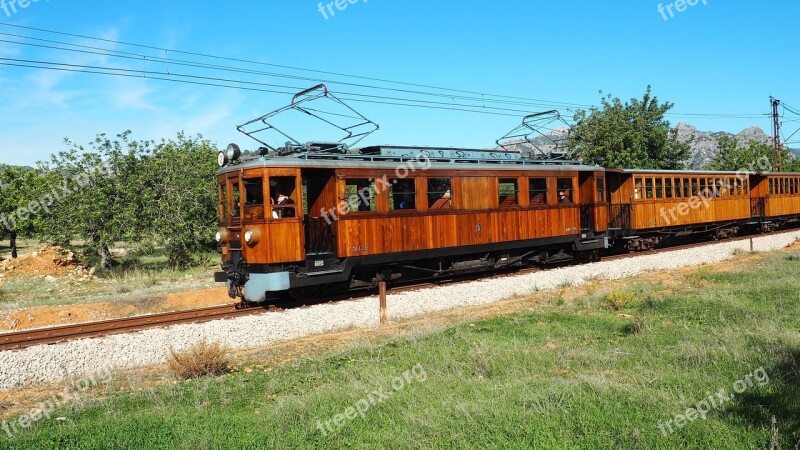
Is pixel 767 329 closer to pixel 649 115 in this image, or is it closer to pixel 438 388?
pixel 438 388

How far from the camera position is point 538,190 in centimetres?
1627

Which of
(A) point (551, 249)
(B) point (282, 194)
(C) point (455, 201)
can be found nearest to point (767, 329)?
(C) point (455, 201)

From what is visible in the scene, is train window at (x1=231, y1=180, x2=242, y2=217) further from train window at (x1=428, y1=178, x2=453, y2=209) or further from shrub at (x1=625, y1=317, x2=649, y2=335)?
shrub at (x1=625, y1=317, x2=649, y2=335)

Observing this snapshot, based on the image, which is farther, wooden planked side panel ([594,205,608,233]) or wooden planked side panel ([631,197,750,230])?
wooden planked side panel ([631,197,750,230])

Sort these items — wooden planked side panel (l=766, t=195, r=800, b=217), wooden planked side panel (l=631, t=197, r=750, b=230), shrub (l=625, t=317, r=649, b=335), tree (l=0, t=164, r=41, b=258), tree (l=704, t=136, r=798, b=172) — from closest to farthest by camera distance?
1. shrub (l=625, t=317, r=649, b=335)
2. wooden planked side panel (l=631, t=197, r=750, b=230)
3. wooden planked side panel (l=766, t=195, r=800, b=217)
4. tree (l=0, t=164, r=41, b=258)
5. tree (l=704, t=136, r=798, b=172)

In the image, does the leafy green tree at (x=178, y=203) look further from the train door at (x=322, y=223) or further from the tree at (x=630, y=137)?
the tree at (x=630, y=137)

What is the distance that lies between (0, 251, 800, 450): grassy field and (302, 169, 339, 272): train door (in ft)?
12.4

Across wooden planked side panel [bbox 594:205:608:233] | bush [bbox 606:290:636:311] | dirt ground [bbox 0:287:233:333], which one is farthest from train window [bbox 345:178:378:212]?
wooden planked side panel [bbox 594:205:608:233]

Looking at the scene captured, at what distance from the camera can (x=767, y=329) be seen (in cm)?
758

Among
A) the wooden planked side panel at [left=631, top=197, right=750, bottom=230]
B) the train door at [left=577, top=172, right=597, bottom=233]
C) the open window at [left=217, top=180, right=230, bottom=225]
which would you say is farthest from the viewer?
the wooden planked side panel at [left=631, top=197, right=750, bottom=230]

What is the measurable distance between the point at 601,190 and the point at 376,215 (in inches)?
374

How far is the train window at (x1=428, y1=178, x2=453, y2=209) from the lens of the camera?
13664 mm

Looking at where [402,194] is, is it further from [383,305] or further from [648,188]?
[648,188]

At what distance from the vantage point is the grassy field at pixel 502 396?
470 cm
